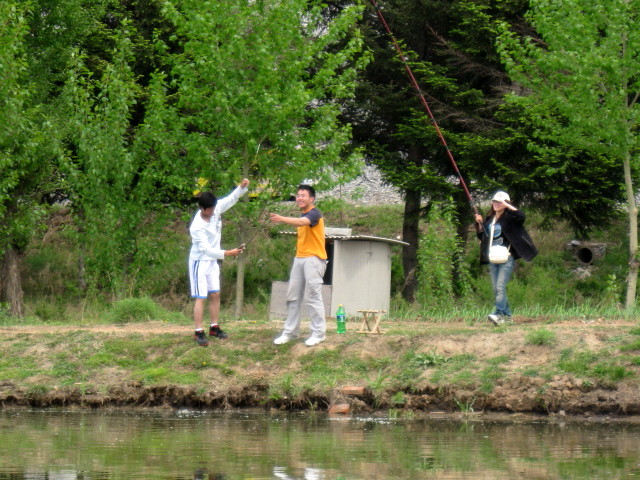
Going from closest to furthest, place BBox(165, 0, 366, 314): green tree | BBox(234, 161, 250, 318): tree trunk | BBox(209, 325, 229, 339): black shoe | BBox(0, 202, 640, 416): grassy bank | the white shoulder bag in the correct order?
BBox(0, 202, 640, 416): grassy bank, BBox(209, 325, 229, 339): black shoe, the white shoulder bag, BBox(165, 0, 366, 314): green tree, BBox(234, 161, 250, 318): tree trunk

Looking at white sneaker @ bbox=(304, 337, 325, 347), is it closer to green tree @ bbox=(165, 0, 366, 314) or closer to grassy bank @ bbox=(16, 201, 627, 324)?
grassy bank @ bbox=(16, 201, 627, 324)

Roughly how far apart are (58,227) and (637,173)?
50.2 ft

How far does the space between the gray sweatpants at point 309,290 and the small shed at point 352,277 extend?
6261 mm

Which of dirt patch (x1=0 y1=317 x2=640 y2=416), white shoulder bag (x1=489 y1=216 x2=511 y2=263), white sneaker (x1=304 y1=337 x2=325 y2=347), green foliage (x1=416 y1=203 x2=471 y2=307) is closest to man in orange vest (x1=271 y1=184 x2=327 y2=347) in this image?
white sneaker (x1=304 y1=337 x2=325 y2=347)

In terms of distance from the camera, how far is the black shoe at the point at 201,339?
14.5 meters

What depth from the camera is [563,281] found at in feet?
95.3

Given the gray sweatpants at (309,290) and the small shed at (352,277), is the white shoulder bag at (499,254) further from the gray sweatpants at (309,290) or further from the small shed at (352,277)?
the small shed at (352,277)

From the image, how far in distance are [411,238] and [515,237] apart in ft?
40.2

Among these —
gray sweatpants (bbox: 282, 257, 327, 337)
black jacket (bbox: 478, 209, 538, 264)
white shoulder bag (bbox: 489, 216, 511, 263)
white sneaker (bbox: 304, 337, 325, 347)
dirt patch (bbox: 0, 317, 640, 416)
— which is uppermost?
black jacket (bbox: 478, 209, 538, 264)

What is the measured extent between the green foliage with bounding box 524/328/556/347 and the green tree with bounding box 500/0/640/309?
19.5 ft

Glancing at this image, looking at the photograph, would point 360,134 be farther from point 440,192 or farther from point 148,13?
point 148,13

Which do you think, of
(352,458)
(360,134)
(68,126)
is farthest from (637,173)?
(352,458)

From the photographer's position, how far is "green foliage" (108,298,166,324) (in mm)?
17438

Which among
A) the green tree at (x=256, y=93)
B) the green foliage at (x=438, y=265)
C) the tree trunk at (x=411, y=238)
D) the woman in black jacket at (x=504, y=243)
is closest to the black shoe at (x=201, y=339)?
the woman in black jacket at (x=504, y=243)
